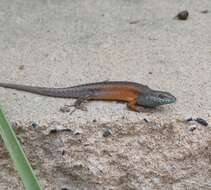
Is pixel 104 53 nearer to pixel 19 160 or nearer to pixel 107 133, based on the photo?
pixel 107 133

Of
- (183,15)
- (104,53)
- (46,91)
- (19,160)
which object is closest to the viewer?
(19,160)

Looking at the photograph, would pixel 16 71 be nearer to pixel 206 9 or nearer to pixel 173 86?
pixel 173 86

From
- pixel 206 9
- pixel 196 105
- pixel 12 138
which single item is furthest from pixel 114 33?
pixel 12 138

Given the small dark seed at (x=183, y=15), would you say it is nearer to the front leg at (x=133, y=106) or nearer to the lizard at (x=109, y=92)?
the lizard at (x=109, y=92)

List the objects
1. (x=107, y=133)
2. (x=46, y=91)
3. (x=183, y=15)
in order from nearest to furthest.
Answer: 1. (x=107, y=133)
2. (x=46, y=91)
3. (x=183, y=15)

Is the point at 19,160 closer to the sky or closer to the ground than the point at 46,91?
closer to the sky

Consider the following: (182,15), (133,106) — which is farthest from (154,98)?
(182,15)
